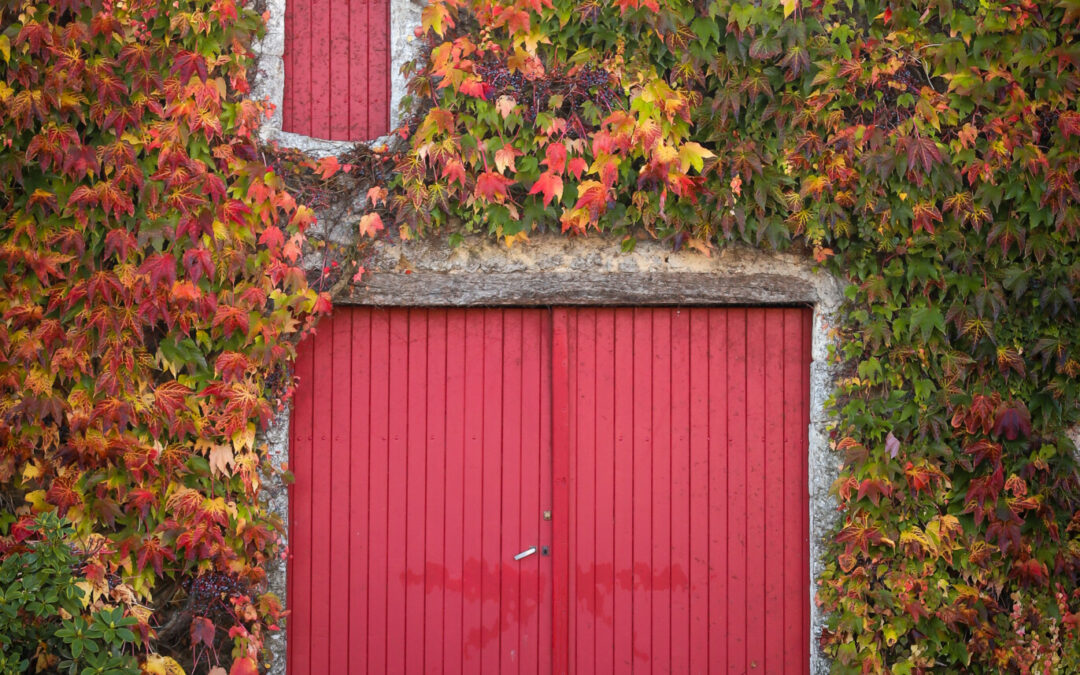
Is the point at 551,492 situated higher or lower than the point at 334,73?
lower

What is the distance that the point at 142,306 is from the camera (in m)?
3.63

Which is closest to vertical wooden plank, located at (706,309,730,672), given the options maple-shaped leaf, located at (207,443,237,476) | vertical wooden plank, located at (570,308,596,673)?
vertical wooden plank, located at (570,308,596,673)

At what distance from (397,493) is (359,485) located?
0.17 m

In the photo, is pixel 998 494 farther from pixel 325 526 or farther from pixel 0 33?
pixel 0 33

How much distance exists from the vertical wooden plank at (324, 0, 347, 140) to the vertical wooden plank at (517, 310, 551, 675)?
1201mm

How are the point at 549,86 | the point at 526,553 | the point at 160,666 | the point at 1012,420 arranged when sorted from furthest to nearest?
the point at 526,553
the point at 549,86
the point at 1012,420
the point at 160,666

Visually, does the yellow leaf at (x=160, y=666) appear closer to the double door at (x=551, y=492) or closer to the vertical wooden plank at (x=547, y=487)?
the double door at (x=551, y=492)

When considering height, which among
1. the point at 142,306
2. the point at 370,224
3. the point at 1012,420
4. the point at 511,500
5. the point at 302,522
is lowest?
the point at 302,522

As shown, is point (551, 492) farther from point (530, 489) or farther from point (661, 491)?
point (661, 491)

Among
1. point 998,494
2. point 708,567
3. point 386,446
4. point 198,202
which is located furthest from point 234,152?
point 998,494

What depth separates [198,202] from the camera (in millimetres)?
3711

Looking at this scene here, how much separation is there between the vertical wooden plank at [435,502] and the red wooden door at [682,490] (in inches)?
20.4

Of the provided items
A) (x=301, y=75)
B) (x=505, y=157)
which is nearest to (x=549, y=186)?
(x=505, y=157)

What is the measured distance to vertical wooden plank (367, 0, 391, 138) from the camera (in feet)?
13.4
